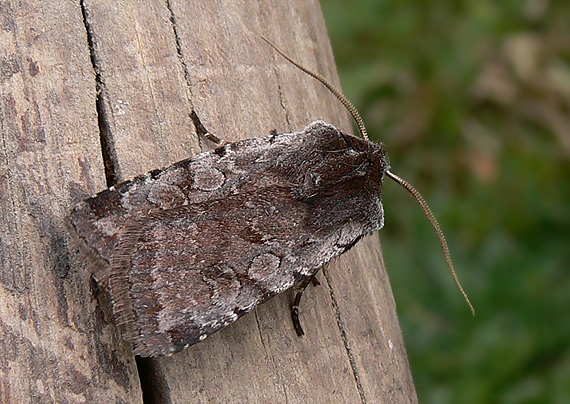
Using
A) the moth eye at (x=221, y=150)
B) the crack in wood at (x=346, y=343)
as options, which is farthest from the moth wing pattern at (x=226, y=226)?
the crack in wood at (x=346, y=343)

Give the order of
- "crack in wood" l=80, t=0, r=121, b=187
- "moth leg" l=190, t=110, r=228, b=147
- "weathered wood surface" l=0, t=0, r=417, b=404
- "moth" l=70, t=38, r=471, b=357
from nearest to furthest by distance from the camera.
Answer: "weathered wood surface" l=0, t=0, r=417, b=404 → "moth" l=70, t=38, r=471, b=357 → "crack in wood" l=80, t=0, r=121, b=187 → "moth leg" l=190, t=110, r=228, b=147

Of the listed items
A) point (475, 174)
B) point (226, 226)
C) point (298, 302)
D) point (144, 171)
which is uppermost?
point (475, 174)

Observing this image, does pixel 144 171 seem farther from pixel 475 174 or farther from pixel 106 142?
pixel 475 174

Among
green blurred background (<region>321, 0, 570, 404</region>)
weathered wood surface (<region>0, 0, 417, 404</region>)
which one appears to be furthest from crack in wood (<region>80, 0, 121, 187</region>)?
green blurred background (<region>321, 0, 570, 404</region>)

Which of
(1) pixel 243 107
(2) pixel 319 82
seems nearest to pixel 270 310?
(1) pixel 243 107

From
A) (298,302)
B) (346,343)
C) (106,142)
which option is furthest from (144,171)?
(346,343)

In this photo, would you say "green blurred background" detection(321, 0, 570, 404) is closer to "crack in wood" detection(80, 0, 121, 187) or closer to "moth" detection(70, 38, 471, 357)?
"moth" detection(70, 38, 471, 357)

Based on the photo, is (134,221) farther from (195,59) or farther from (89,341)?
(195,59)
